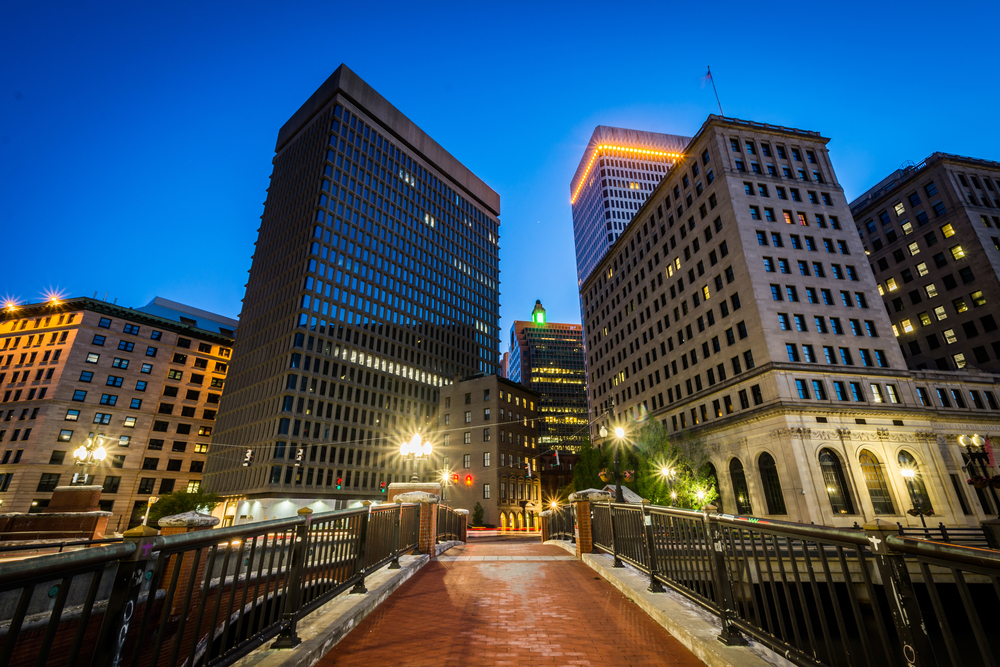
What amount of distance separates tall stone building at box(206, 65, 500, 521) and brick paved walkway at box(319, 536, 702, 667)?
5166cm

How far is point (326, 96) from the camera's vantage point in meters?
85.7

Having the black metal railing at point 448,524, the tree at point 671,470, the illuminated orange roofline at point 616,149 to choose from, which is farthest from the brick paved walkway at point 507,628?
the illuminated orange roofline at point 616,149

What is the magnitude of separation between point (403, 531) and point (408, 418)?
65.5 metres

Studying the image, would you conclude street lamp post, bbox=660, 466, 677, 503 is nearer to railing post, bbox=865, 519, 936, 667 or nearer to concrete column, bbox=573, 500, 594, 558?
concrete column, bbox=573, 500, 594, 558

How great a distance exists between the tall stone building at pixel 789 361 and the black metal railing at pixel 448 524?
1059 inches

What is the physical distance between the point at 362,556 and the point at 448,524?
42.6ft

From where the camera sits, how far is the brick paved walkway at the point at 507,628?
17.9 feet

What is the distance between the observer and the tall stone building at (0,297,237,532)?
62.4m

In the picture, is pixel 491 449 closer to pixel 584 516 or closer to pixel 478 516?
pixel 478 516

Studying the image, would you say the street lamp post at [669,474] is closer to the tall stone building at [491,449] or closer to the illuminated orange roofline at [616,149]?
the tall stone building at [491,449]

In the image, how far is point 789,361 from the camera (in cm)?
3850

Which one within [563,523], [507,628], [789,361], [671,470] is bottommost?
[507,628]

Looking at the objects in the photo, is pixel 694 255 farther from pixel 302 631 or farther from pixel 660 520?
pixel 302 631

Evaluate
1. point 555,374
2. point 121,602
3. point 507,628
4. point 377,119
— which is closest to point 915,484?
point 507,628
